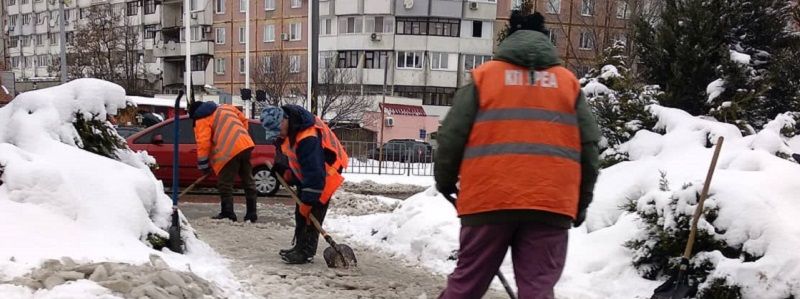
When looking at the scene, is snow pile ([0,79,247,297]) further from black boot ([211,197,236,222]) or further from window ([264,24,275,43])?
window ([264,24,275,43])

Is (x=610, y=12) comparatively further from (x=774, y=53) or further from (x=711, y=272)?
(x=711, y=272)

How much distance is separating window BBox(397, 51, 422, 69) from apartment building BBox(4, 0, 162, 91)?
23697 mm

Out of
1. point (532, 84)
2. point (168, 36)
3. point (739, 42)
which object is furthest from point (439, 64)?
point (532, 84)

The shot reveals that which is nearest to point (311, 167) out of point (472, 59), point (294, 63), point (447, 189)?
Result: point (447, 189)

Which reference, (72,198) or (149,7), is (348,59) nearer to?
(149,7)

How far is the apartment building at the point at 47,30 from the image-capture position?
178ft

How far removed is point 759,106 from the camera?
24.0 feet

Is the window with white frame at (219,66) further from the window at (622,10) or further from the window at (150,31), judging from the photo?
the window at (622,10)

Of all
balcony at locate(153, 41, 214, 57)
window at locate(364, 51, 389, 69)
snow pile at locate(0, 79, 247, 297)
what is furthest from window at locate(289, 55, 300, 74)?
snow pile at locate(0, 79, 247, 297)

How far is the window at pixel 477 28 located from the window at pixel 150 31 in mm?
28955

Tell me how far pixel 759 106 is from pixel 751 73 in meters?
0.42

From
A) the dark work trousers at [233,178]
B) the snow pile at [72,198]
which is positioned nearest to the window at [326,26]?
the dark work trousers at [233,178]

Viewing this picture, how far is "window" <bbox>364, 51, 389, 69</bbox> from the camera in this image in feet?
137

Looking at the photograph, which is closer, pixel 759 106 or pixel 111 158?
pixel 111 158
